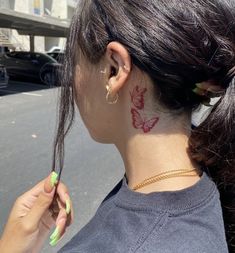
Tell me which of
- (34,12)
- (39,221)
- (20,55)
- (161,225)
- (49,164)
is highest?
(161,225)

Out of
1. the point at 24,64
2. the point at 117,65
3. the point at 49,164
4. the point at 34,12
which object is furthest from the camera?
the point at 34,12

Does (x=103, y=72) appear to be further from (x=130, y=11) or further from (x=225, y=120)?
(x=225, y=120)

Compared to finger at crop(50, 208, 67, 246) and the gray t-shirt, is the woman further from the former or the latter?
finger at crop(50, 208, 67, 246)

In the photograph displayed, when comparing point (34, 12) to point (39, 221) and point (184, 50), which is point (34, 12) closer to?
point (39, 221)

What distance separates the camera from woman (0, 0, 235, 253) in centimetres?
97

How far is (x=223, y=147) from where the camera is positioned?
1171 millimetres

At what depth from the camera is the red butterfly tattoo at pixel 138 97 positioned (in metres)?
1.08

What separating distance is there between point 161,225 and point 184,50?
376 mm

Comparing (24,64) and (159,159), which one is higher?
A: (159,159)

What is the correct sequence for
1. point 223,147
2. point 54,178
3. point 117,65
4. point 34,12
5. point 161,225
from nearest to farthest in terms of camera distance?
point 161,225
point 117,65
point 223,147
point 54,178
point 34,12

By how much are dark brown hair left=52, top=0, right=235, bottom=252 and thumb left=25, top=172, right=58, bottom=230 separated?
0.29 m

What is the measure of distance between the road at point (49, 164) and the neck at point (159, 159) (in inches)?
76.4

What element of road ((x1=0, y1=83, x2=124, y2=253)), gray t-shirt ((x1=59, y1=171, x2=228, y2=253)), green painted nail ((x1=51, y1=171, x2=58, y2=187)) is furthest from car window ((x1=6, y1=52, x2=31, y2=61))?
gray t-shirt ((x1=59, y1=171, x2=228, y2=253))

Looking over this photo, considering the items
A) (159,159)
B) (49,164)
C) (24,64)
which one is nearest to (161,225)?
(159,159)
